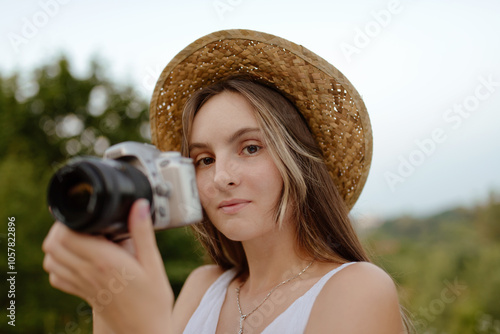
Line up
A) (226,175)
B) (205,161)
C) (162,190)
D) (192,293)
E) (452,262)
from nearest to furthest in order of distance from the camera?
(162,190), (226,175), (205,161), (192,293), (452,262)

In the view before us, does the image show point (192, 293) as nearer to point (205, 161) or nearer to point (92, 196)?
point (205, 161)

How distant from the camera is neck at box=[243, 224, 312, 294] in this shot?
1.38 metres

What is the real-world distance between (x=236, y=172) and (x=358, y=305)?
1.57ft

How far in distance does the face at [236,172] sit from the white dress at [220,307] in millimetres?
220

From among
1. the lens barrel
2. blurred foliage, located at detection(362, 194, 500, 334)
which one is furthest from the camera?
blurred foliage, located at detection(362, 194, 500, 334)

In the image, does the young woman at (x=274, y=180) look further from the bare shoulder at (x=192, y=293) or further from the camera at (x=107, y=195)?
the camera at (x=107, y=195)

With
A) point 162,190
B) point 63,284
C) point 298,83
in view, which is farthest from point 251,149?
point 63,284

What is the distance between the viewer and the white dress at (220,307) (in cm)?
118

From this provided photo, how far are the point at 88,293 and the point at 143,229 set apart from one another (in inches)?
6.2

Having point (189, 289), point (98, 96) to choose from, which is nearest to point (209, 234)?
point (189, 289)

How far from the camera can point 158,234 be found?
7383 millimetres

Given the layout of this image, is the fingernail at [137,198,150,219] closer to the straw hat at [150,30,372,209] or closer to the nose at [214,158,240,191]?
the nose at [214,158,240,191]

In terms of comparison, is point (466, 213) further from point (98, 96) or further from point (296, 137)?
point (98, 96)

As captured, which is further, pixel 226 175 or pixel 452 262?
pixel 452 262
